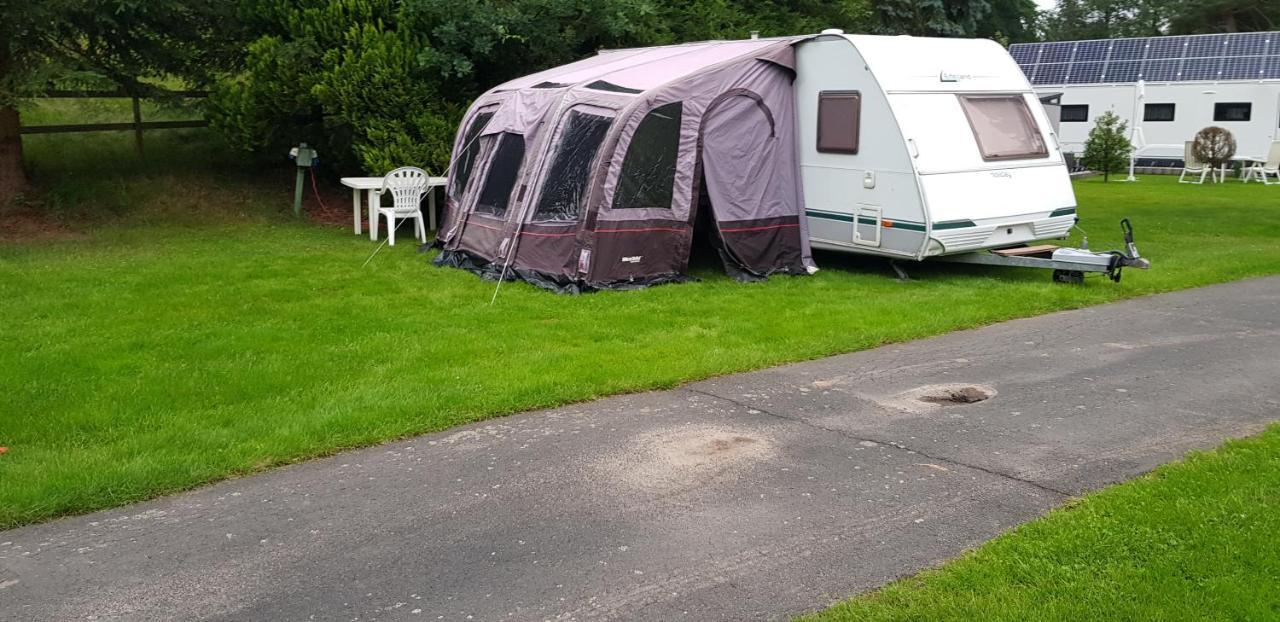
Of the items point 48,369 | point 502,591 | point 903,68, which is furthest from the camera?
point 903,68

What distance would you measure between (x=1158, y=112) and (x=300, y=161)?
891 inches

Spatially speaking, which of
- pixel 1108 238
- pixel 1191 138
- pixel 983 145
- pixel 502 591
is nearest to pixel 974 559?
pixel 502 591

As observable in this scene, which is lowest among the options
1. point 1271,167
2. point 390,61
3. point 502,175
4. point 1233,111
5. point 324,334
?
point 324,334

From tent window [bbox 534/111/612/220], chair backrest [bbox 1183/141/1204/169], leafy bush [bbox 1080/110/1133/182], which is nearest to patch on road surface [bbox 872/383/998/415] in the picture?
tent window [bbox 534/111/612/220]

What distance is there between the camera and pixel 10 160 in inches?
534

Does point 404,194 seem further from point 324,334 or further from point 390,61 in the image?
point 324,334

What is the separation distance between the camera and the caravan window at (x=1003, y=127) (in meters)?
10.2

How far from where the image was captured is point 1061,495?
15.4ft

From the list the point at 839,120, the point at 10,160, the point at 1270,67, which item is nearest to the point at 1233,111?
the point at 1270,67

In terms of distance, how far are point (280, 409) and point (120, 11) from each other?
8.30 metres

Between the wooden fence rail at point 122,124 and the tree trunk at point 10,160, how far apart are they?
0.75 feet

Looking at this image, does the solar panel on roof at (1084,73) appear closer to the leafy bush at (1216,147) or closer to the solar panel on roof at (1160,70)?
the solar panel on roof at (1160,70)

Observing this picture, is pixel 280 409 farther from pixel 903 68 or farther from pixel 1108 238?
pixel 1108 238

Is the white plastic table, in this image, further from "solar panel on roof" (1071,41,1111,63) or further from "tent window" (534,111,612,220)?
"solar panel on roof" (1071,41,1111,63)
